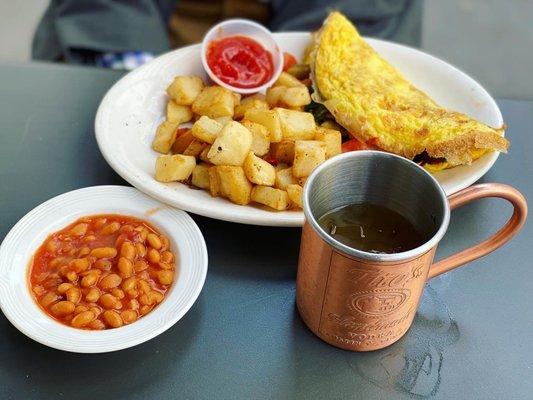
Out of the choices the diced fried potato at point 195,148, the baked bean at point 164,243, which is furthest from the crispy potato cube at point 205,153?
the baked bean at point 164,243

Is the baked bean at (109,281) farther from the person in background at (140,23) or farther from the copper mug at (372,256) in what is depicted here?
the person in background at (140,23)

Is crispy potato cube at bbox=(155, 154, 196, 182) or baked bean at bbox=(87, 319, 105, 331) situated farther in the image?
crispy potato cube at bbox=(155, 154, 196, 182)

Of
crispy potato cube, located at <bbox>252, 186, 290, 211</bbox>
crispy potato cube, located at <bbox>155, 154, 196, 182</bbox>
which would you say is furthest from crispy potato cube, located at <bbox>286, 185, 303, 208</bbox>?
crispy potato cube, located at <bbox>155, 154, 196, 182</bbox>

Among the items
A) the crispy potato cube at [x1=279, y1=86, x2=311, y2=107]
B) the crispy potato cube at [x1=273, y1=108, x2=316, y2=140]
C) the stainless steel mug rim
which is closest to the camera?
the stainless steel mug rim

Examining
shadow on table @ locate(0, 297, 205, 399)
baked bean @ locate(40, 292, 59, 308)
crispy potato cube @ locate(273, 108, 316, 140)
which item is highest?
crispy potato cube @ locate(273, 108, 316, 140)

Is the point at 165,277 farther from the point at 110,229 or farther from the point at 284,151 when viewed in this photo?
the point at 284,151

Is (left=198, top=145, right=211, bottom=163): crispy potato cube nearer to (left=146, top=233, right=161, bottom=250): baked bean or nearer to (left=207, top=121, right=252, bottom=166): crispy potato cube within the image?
(left=207, top=121, right=252, bottom=166): crispy potato cube

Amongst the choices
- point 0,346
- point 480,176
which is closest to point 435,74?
point 480,176

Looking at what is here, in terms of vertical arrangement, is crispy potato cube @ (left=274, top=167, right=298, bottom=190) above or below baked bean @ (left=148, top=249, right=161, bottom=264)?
above
